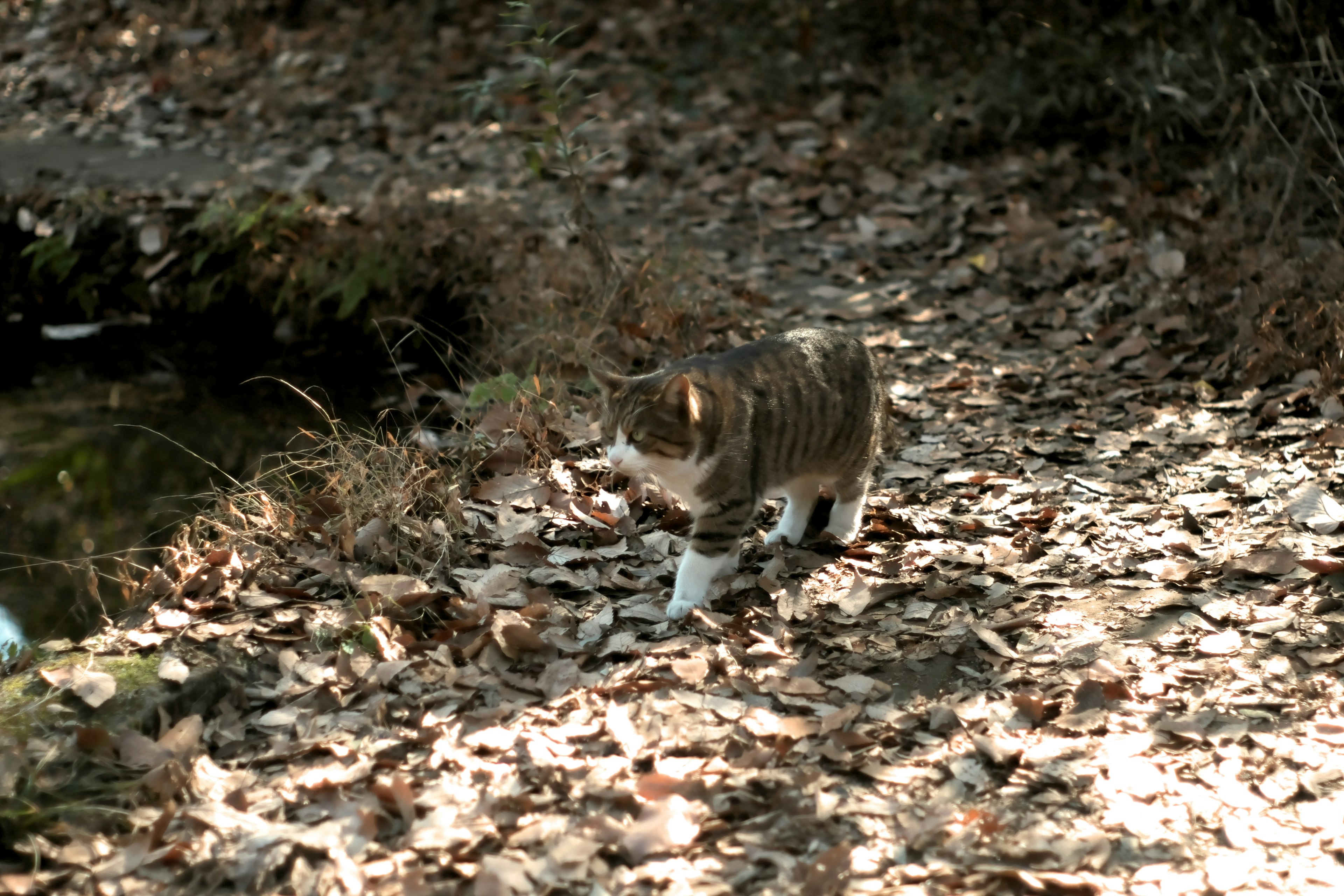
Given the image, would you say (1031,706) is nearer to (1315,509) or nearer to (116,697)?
(1315,509)

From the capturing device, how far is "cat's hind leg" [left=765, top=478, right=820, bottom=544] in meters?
4.60

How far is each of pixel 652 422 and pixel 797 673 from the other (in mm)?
967

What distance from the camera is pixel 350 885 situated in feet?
9.25

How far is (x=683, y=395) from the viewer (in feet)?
12.5

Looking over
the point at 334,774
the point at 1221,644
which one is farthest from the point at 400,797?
the point at 1221,644

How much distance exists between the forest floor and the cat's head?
1.86 feet

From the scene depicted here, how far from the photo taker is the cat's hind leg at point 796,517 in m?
4.60

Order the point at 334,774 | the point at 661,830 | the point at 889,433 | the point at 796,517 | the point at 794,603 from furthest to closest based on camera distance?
the point at 889,433, the point at 796,517, the point at 794,603, the point at 334,774, the point at 661,830

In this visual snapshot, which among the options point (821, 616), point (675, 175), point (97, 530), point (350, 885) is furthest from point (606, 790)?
point (675, 175)

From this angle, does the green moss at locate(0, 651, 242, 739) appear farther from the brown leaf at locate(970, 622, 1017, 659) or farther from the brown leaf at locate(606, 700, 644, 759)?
the brown leaf at locate(970, 622, 1017, 659)

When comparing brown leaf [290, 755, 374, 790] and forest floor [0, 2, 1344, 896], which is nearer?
forest floor [0, 2, 1344, 896]

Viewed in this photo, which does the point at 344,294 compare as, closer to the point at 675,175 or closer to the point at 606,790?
the point at 675,175

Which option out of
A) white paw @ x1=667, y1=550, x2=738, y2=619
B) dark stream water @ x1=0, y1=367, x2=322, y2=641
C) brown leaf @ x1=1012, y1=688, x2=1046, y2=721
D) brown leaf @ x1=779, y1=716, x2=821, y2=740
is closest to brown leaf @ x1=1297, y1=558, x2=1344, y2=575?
brown leaf @ x1=1012, y1=688, x2=1046, y2=721

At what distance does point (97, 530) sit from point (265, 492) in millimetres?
1553
